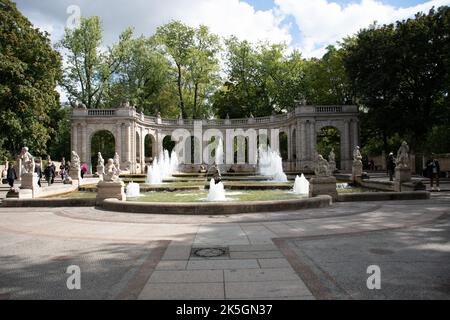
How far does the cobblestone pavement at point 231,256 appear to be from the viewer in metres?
4.93

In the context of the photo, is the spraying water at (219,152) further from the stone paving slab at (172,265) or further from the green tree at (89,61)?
the stone paving slab at (172,265)

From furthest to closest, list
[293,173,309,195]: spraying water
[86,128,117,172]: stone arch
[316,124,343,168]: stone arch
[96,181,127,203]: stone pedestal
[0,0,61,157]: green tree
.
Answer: [86,128,117,172]: stone arch, [316,124,343,168]: stone arch, [0,0,61,157]: green tree, [293,173,309,195]: spraying water, [96,181,127,203]: stone pedestal

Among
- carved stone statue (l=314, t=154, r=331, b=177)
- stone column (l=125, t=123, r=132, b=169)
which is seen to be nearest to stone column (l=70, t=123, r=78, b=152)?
stone column (l=125, t=123, r=132, b=169)

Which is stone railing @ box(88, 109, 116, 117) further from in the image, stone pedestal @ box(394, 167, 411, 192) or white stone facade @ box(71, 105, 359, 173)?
stone pedestal @ box(394, 167, 411, 192)

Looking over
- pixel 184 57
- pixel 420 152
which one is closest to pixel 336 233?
pixel 420 152

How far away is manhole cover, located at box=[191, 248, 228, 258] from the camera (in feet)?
22.4

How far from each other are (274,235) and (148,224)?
392 cm

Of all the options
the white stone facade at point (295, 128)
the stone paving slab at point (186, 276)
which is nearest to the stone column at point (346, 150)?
the white stone facade at point (295, 128)

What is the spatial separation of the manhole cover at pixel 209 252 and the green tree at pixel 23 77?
28104mm

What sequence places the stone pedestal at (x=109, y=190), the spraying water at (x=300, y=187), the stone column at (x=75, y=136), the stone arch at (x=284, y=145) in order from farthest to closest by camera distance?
the stone arch at (x=284, y=145) → the stone column at (x=75, y=136) → the spraying water at (x=300, y=187) → the stone pedestal at (x=109, y=190)

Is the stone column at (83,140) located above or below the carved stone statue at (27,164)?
above

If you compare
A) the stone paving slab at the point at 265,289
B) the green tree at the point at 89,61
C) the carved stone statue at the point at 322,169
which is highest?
the green tree at the point at 89,61

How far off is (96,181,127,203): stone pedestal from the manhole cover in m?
9.21

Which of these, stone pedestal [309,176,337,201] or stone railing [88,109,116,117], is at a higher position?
stone railing [88,109,116,117]
